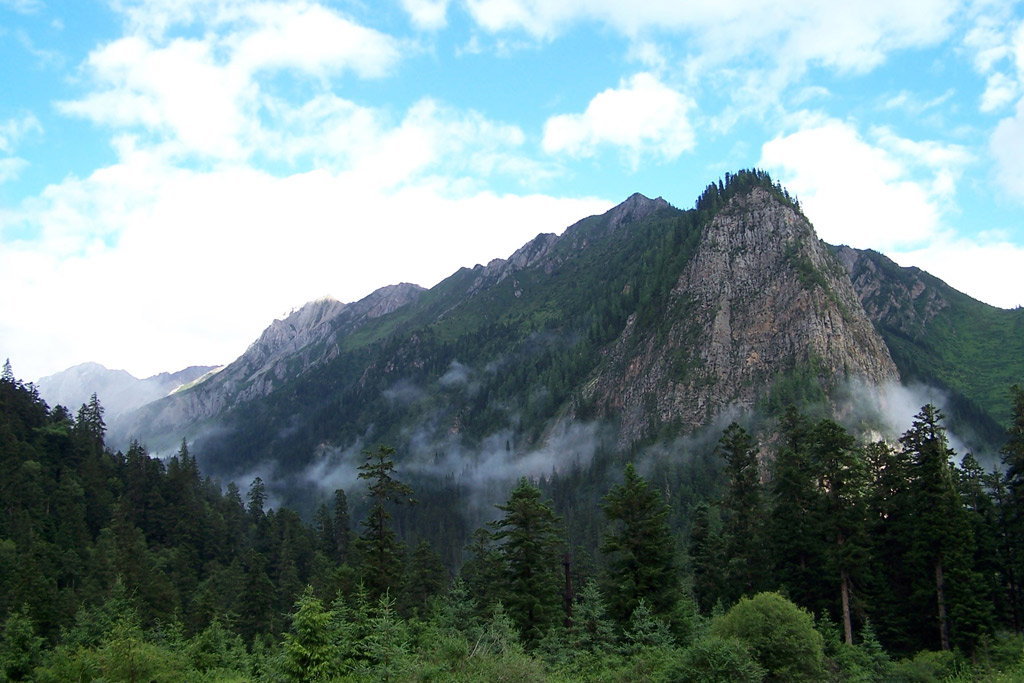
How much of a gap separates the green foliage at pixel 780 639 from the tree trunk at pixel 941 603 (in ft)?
58.5

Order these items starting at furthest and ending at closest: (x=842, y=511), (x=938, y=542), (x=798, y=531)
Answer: (x=798, y=531)
(x=842, y=511)
(x=938, y=542)

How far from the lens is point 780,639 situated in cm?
3241

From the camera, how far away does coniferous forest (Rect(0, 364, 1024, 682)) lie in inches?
1110

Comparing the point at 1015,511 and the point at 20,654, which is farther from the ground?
the point at 1015,511

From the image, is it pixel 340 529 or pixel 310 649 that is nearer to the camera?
pixel 310 649

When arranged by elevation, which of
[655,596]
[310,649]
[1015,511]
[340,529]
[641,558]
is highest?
[310,649]

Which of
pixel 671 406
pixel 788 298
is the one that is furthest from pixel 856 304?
pixel 671 406

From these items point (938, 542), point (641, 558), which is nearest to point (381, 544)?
point (641, 558)

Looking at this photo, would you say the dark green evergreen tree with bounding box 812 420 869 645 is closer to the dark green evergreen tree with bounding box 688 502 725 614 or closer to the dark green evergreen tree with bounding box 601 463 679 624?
the dark green evergreen tree with bounding box 688 502 725 614

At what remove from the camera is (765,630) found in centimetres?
3319

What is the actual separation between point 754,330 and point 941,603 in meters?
137

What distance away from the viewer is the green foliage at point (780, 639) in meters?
32.2

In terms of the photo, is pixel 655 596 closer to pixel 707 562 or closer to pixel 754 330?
pixel 707 562

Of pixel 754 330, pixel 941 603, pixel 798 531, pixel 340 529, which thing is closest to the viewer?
pixel 941 603
